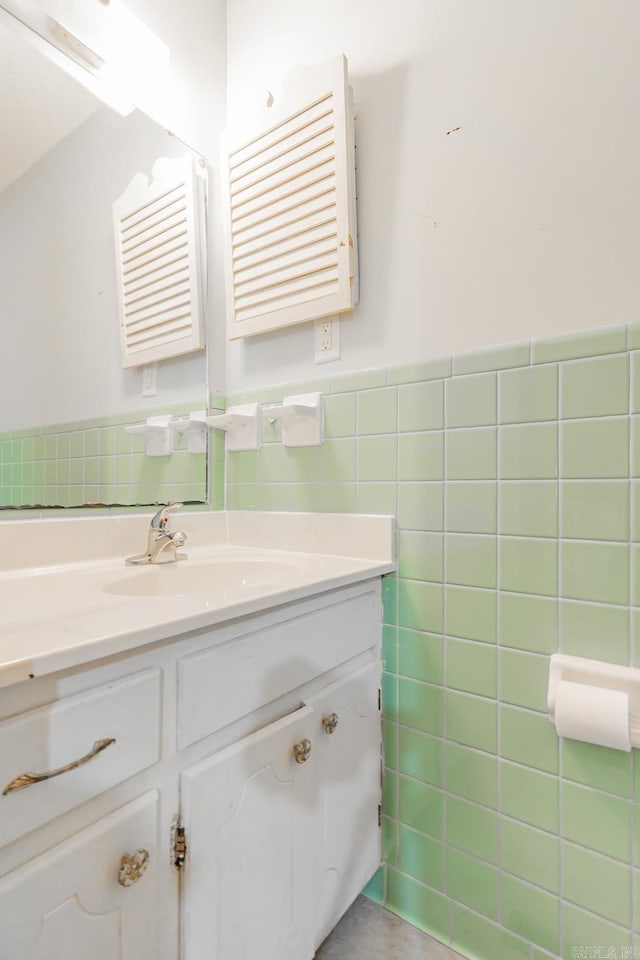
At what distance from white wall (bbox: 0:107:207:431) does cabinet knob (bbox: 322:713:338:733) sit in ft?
2.73

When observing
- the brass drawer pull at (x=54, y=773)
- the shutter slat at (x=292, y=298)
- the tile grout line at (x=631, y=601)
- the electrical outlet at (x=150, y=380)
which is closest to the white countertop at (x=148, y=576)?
the brass drawer pull at (x=54, y=773)

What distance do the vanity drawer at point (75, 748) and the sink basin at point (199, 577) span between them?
40cm

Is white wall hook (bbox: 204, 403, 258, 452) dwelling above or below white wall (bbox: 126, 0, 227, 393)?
below

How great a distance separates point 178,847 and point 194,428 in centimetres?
99

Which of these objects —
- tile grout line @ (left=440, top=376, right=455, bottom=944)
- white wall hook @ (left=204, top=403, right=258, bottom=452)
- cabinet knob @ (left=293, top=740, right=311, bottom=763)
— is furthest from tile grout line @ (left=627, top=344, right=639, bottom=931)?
white wall hook @ (left=204, top=403, right=258, bottom=452)

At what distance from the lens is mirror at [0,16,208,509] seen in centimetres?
96

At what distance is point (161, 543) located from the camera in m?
1.12

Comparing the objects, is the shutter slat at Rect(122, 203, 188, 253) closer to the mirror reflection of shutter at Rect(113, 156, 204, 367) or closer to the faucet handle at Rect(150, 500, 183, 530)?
the mirror reflection of shutter at Rect(113, 156, 204, 367)

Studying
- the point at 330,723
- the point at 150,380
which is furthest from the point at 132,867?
the point at 150,380

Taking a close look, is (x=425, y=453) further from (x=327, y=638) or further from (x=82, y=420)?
(x=82, y=420)

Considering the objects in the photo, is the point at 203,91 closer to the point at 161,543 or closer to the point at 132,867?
the point at 161,543

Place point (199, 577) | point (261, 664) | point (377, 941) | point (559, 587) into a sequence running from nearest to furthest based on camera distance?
point (261, 664)
point (559, 587)
point (377, 941)
point (199, 577)

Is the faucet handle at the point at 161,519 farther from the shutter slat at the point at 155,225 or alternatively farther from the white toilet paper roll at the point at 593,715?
the white toilet paper roll at the point at 593,715

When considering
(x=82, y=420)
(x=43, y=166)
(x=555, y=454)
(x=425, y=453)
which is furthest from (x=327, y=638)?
(x=43, y=166)
